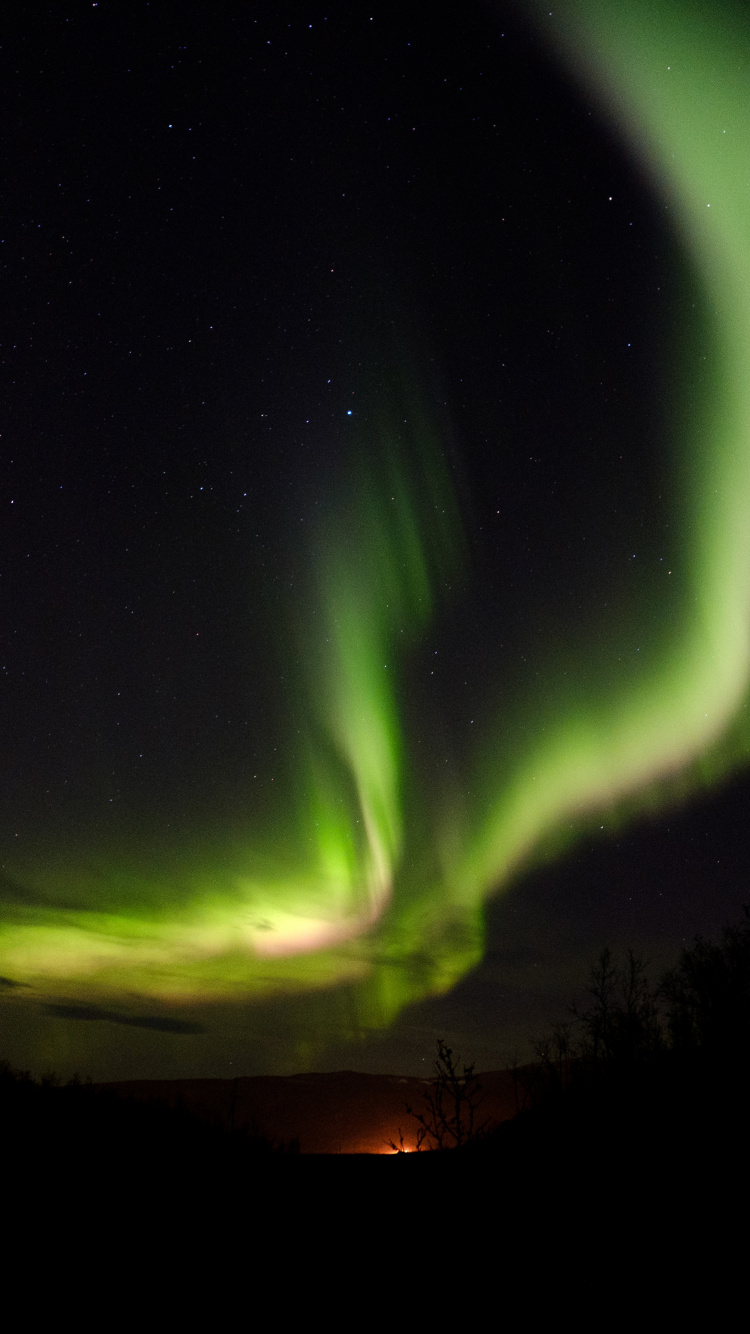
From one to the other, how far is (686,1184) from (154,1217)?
19.7 ft

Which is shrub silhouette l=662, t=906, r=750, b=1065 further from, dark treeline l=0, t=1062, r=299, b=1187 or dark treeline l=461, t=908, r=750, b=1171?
dark treeline l=0, t=1062, r=299, b=1187

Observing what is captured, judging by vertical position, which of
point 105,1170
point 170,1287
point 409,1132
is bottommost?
point 409,1132

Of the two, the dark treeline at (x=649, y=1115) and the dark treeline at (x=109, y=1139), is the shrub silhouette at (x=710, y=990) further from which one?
the dark treeline at (x=109, y=1139)

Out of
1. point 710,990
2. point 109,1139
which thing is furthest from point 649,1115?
point 710,990

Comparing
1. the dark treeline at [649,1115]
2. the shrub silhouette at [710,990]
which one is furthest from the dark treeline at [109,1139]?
the shrub silhouette at [710,990]

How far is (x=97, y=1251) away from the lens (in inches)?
290

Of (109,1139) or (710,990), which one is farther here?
(710,990)

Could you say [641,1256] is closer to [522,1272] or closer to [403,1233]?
[522,1272]

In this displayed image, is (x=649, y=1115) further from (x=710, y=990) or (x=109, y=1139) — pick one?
(x=710, y=990)

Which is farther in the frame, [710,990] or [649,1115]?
[710,990]

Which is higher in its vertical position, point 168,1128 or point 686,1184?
point 168,1128

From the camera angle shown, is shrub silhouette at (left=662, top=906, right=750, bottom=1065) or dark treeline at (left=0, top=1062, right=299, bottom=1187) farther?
shrub silhouette at (left=662, top=906, right=750, bottom=1065)

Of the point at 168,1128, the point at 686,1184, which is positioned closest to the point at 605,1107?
the point at 686,1184

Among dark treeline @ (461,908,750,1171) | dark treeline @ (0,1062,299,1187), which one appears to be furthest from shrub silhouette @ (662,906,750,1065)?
dark treeline @ (0,1062,299,1187)
